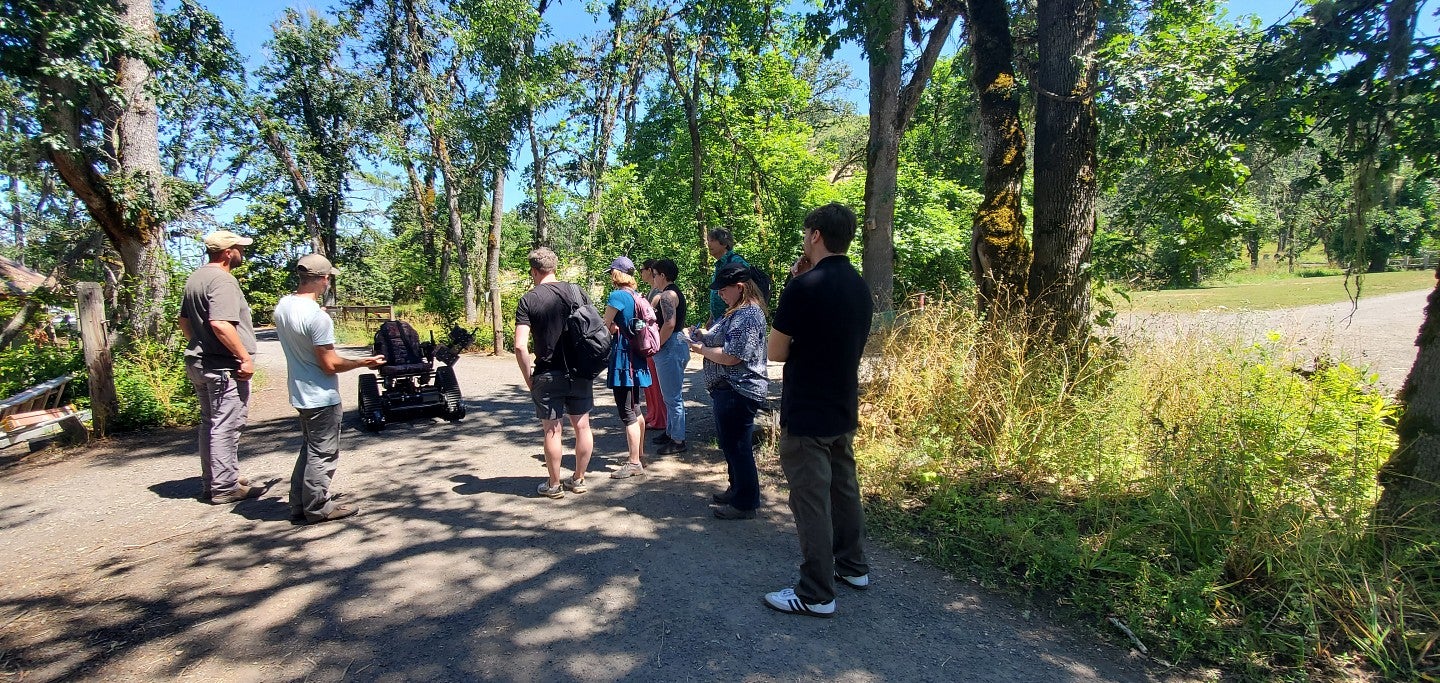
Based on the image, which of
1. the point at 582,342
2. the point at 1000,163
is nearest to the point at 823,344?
the point at 582,342

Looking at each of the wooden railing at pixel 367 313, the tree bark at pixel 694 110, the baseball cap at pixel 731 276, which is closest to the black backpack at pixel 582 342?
the baseball cap at pixel 731 276

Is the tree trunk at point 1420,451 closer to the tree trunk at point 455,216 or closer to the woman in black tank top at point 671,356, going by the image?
the woman in black tank top at point 671,356

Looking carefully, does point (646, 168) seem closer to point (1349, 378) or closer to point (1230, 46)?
point (1230, 46)

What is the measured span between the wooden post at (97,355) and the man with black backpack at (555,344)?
5461mm

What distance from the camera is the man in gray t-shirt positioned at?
462 cm

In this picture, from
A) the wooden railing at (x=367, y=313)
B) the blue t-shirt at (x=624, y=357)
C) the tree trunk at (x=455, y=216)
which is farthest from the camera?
the wooden railing at (x=367, y=313)

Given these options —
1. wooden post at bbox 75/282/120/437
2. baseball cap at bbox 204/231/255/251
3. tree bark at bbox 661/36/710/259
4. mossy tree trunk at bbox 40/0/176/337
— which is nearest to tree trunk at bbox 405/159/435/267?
tree bark at bbox 661/36/710/259

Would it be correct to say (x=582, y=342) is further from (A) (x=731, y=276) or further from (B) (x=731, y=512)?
(B) (x=731, y=512)

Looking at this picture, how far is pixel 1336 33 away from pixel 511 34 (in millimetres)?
14378

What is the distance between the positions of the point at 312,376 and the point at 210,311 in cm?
116

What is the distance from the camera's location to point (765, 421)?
246 inches

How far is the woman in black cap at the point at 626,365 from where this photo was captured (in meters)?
5.24

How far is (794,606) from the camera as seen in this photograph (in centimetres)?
320

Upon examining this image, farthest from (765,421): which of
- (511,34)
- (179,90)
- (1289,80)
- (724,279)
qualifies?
(511,34)
